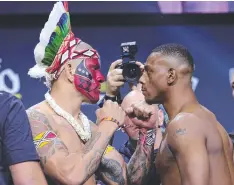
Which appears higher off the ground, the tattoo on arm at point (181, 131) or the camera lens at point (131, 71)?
the camera lens at point (131, 71)

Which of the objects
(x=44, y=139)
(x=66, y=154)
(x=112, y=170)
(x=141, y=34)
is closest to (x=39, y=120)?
(x=44, y=139)

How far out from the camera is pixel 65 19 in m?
2.86

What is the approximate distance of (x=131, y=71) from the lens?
10.2 feet

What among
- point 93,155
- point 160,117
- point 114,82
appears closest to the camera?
point 93,155

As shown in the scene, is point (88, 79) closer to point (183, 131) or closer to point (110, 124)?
point (110, 124)

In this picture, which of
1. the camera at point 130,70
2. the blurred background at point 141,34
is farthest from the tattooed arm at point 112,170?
the blurred background at point 141,34

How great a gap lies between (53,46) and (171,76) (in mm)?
576

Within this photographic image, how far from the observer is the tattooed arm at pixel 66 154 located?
247cm

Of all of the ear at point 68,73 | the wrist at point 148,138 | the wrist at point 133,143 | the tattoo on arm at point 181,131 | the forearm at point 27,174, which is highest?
the ear at point 68,73

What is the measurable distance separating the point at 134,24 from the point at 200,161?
91.7 inches

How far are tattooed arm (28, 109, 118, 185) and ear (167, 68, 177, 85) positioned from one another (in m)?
0.29

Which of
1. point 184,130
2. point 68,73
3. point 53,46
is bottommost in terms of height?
point 184,130

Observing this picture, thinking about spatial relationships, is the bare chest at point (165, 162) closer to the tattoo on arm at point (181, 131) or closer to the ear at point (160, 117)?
the tattoo on arm at point (181, 131)

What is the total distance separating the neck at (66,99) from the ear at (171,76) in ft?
1.52
